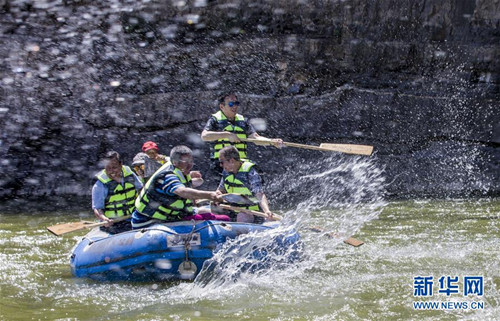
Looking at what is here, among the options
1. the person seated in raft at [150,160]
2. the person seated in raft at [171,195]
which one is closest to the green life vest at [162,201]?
the person seated in raft at [171,195]

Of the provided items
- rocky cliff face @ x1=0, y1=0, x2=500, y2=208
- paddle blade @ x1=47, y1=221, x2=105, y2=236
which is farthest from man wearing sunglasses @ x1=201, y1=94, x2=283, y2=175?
rocky cliff face @ x1=0, y1=0, x2=500, y2=208

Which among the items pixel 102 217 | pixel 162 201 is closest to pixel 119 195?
pixel 102 217

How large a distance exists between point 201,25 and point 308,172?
345cm

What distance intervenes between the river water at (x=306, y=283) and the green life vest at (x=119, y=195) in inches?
29.2

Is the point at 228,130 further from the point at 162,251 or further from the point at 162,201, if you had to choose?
the point at 162,251

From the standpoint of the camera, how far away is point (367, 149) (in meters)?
8.94

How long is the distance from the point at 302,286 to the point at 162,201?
150cm

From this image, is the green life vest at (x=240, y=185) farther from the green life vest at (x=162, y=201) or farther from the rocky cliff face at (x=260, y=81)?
the rocky cliff face at (x=260, y=81)

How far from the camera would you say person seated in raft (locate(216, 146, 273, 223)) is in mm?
7477

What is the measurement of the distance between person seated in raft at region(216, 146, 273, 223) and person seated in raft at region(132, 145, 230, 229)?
1.44ft

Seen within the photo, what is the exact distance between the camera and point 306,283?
6.77 m

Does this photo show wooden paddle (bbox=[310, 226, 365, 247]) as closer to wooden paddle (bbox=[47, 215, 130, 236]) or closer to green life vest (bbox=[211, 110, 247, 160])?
green life vest (bbox=[211, 110, 247, 160])

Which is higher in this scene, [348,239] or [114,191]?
[114,191]

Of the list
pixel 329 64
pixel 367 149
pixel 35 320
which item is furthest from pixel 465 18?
pixel 35 320
